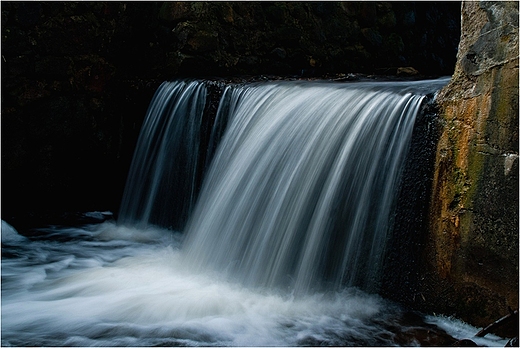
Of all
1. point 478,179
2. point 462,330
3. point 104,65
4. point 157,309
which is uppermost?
point 104,65

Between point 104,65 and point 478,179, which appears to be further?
point 104,65

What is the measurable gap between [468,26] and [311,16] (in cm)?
321

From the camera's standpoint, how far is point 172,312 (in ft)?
9.56

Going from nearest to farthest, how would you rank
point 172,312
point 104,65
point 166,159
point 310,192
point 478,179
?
1. point 478,179
2. point 172,312
3. point 310,192
4. point 166,159
5. point 104,65

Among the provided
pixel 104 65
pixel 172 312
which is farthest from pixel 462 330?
pixel 104 65

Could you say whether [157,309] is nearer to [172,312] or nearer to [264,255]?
[172,312]

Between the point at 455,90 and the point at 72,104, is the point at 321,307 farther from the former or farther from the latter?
the point at 72,104

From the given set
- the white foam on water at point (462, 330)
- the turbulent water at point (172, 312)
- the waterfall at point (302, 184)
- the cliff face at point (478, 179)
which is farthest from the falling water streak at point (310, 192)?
the white foam on water at point (462, 330)

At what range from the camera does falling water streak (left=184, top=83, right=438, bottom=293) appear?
9.97 ft

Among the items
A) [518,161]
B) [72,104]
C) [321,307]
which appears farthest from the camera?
[72,104]

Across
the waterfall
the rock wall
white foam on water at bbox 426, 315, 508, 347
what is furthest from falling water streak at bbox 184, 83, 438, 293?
the rock wall

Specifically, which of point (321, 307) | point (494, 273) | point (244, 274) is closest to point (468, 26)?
point (494, 273)

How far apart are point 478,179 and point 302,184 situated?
1053 mm

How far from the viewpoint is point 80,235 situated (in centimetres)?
454
